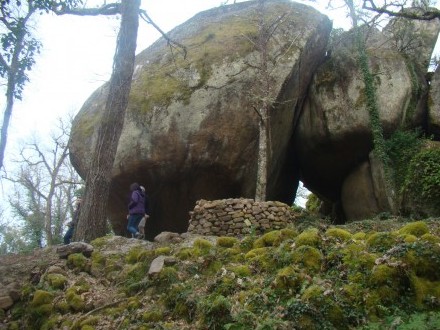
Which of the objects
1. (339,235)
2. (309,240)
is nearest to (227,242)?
(309,240)

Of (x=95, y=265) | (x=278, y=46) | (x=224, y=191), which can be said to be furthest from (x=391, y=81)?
(x=95, y=265)

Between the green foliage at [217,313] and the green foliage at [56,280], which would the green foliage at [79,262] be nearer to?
the green foliage at [56,280]

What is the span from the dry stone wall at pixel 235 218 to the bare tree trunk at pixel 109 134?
2464 mm

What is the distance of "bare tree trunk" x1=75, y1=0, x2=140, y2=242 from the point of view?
9188mm

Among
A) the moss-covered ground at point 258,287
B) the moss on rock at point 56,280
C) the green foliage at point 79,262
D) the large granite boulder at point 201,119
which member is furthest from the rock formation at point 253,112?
the moss on rock at point 56,280

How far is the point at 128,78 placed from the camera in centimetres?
1019

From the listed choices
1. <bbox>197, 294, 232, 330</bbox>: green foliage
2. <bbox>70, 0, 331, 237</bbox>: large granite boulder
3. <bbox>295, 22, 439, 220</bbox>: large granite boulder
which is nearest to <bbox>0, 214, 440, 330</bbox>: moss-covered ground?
<bbox>197, 294, 232, 330</bbox>: green foliage

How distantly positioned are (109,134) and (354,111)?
8982mm

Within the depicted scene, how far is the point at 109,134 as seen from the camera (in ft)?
31.8

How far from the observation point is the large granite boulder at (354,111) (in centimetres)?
1510

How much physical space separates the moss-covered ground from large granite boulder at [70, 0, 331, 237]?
19.1 feet

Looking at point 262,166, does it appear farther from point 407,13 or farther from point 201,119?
point 407,13

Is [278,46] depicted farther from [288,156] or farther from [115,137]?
[115,137]

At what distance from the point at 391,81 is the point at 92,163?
1084cm
